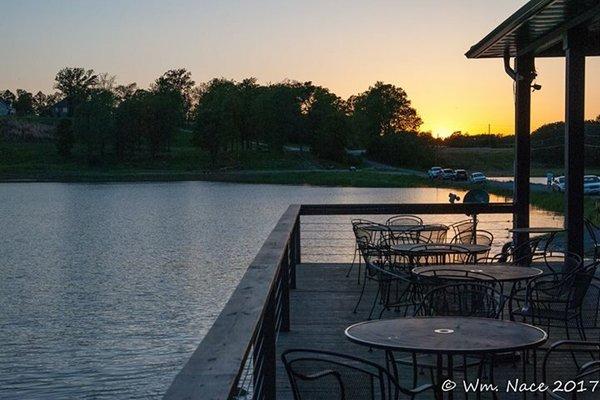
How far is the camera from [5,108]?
142750mm

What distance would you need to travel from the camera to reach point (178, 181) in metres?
95.1

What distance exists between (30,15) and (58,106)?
85759 millimetres

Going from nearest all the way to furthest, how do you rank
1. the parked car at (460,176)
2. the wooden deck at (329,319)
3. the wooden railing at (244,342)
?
the wooden railing at (244,342)
the wooden deck at (329,319)
the parked car at (460,176)

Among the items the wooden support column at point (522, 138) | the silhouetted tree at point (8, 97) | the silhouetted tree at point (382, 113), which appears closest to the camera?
the wooden support column at point (522, 138)

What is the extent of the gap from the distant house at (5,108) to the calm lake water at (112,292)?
3673 inches

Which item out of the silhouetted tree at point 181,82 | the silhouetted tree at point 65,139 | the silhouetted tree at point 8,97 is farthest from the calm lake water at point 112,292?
the silhouetted tree at point 8,97

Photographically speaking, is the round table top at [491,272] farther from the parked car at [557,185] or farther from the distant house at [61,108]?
the distant house at [61,108]

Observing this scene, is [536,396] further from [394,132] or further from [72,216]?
[394,132]

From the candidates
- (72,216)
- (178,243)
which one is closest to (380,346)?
(178,243)

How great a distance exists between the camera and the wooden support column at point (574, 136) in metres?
8.41

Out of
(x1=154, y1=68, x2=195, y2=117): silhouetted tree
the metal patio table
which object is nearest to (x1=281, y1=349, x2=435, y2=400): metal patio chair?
the metal patio table

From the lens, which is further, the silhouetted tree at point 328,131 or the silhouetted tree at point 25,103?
the silhouetted tree at point 25,103

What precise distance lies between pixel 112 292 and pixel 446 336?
57.2ft

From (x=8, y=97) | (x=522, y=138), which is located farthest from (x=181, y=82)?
(x=522, y=138)
